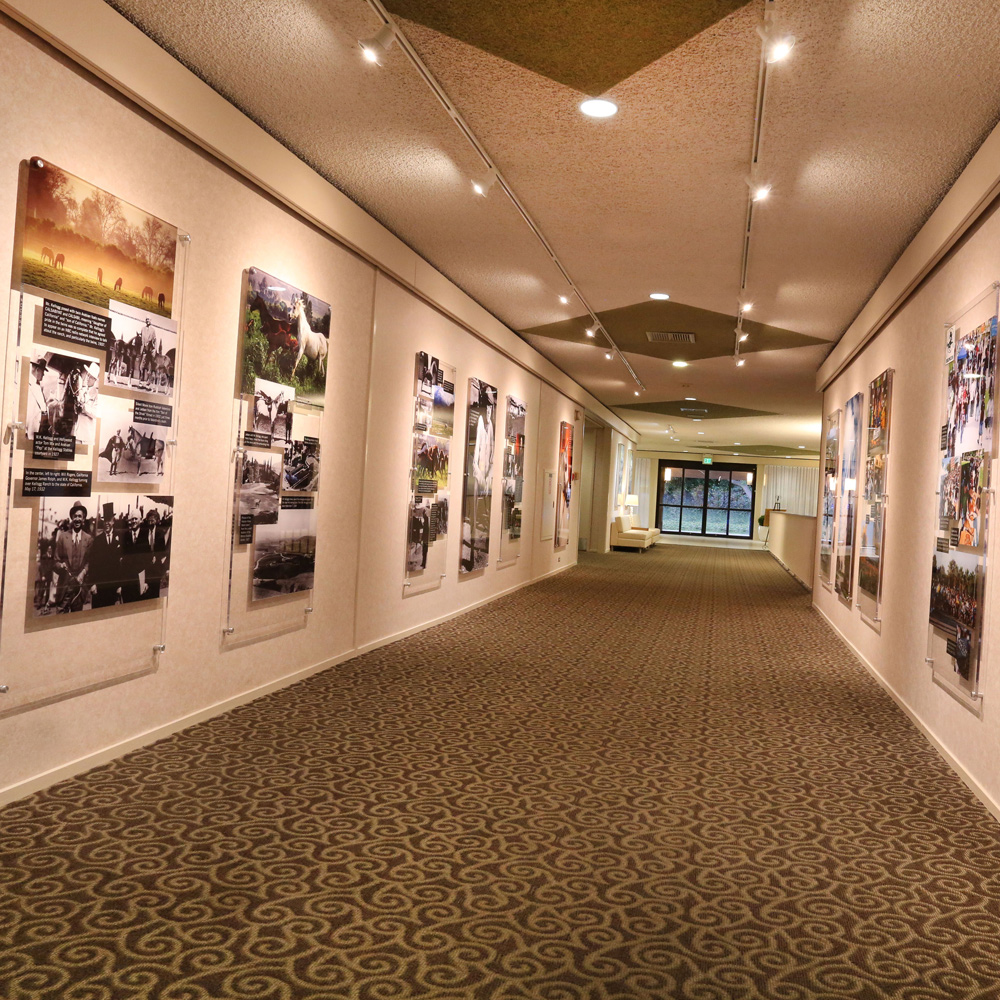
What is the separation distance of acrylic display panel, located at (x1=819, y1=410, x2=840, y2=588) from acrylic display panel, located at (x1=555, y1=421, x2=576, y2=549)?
4.60 meters

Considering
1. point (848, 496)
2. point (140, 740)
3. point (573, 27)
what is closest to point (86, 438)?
point (140, 740)

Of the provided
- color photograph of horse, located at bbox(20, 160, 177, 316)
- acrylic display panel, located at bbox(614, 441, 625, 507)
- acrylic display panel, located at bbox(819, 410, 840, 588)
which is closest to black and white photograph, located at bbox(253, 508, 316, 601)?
color photograph of horse, located at bbox(20, 160, 177, 316)

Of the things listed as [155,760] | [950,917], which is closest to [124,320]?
[155,760]

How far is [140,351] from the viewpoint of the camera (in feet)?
14.6

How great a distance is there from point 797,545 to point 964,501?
14.4 meters

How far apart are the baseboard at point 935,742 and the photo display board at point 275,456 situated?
13.8ft

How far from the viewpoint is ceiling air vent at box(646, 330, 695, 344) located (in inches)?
455

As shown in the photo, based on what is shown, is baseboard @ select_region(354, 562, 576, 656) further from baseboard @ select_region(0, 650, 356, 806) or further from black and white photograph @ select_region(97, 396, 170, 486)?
black and white photograph @ select_region(97, 396, 170, 486)

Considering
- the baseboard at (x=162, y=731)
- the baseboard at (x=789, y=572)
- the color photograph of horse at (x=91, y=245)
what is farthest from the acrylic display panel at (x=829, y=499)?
the color photograph of horse at (x=91, y=245)

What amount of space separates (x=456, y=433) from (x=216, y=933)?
729 cm

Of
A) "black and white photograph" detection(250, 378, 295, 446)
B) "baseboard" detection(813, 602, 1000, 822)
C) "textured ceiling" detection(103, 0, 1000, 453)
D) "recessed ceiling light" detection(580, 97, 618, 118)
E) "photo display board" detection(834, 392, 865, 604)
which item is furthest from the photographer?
"photo display board" detection(834, 392, 865, 604)

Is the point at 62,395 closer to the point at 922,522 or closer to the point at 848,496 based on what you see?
the point at 922,522

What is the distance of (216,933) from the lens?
9.16 ft

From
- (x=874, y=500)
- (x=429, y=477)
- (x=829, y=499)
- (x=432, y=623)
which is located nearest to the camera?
(x=874, y=500)
